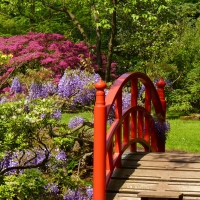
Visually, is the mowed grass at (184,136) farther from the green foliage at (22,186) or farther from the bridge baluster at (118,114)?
the green foliage at (22,186)

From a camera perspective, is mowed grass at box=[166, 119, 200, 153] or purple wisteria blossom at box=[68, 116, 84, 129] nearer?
purple wisteria blossom at box=[68, 116, 84, 129]

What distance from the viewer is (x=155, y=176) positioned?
6418 mm

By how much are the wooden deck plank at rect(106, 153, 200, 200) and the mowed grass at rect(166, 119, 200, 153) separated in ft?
13.1

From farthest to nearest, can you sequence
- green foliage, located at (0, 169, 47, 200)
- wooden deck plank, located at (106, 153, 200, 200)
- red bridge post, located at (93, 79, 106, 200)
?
wooden deck plank, located at (106, 153, 200, 200)
red bridge post, located at (93, 79, 106, 200)
green foliage, located at (0, 169, 47, 200)

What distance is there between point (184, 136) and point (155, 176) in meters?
6.89

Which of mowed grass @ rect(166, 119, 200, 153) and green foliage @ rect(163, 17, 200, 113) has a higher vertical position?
green foliage @ rect(163, 17, 200, 113)

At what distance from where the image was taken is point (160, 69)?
666 inches

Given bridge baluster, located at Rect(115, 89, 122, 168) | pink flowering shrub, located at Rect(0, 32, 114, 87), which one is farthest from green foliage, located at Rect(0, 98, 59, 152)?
pink flowering shrub, located at Rect(0, 32, 114, 87)

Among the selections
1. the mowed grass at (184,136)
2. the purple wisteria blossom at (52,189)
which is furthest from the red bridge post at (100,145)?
the mowed grass at (184,136)

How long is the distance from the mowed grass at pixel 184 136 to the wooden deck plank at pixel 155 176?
3991 mm

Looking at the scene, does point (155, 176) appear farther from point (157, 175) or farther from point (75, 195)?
point (75, 195)

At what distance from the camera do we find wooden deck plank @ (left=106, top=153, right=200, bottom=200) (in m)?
6.01

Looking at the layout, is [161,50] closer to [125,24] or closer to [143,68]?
[143,68]

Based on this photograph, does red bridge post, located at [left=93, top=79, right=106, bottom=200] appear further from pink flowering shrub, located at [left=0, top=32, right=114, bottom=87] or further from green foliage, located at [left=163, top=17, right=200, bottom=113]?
pink flowering shrub, located at [left=0, top=32, right=114, bottom=87]
